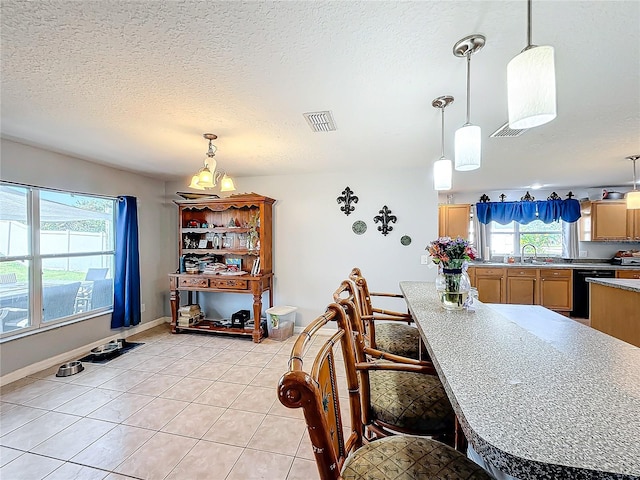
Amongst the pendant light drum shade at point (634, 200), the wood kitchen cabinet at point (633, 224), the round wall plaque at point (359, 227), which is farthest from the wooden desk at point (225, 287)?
the wood kitchen cabinet at point (633, 224)

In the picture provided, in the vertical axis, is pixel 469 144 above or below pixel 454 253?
above

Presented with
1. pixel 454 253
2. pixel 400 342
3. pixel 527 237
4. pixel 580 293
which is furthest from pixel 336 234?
pixel 580 293

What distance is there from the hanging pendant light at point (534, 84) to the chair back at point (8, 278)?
4.30 metres

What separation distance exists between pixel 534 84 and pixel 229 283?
13.0ft

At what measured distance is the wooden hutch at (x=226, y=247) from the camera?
4148 millimetres

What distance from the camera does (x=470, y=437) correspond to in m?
0.65

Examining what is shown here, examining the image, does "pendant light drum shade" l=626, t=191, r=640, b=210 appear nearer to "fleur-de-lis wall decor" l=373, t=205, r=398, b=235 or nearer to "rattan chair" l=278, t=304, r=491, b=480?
"fleur-de-lis wall decor" l=373, t=205, r=398, b=235

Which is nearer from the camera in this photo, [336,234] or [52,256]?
[52,256]


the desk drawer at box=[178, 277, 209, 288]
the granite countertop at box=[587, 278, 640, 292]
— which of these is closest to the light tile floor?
the desk drawer at box=[178, 277, 209, 288]

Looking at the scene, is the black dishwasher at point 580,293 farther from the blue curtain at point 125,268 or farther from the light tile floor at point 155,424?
the blue curtain at point 125,268

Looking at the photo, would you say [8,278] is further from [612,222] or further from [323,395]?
[612,222]

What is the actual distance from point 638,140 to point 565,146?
1.87 feet

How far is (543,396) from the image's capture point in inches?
31.6

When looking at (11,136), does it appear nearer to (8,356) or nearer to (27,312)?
(27,312)
